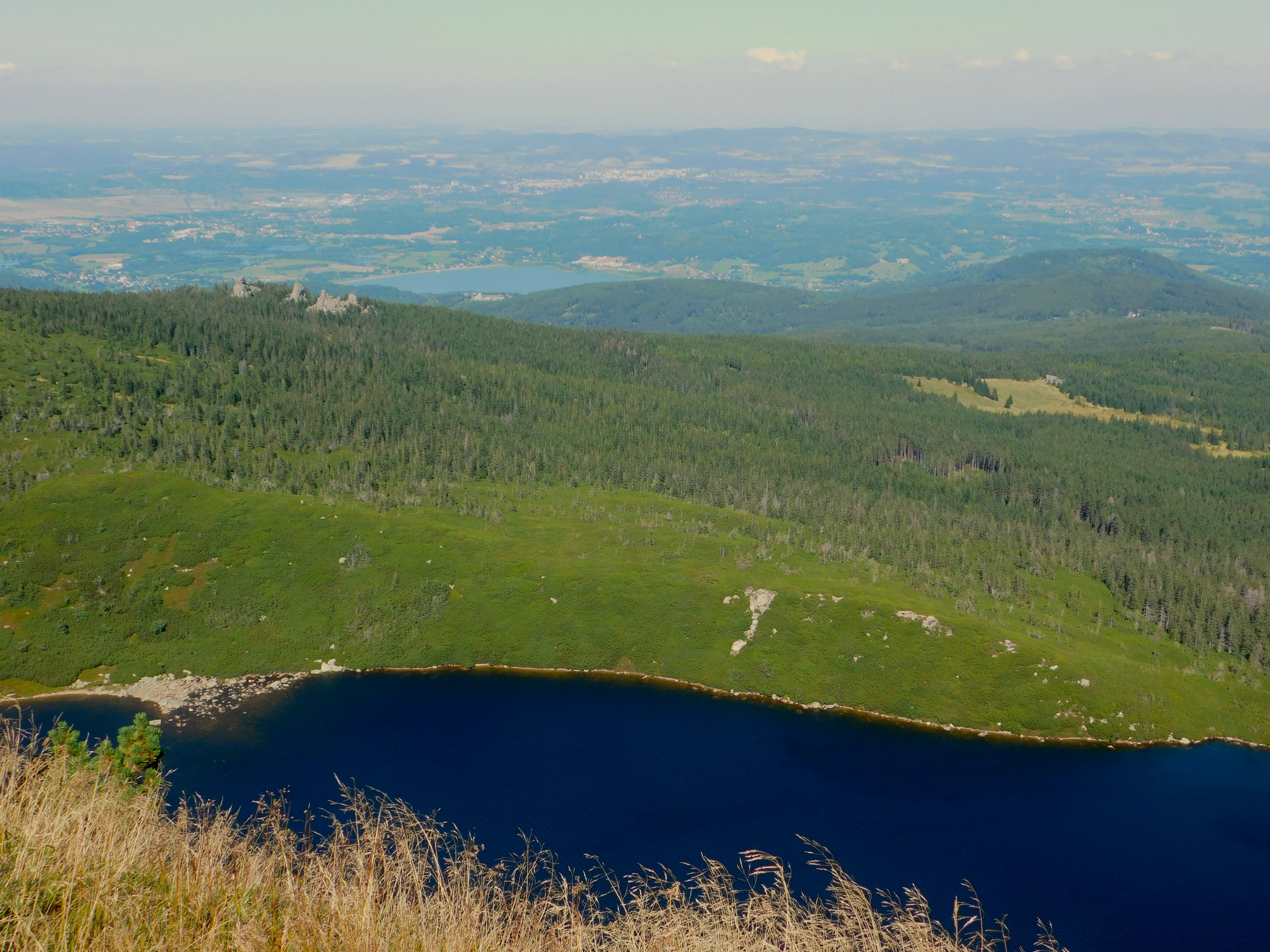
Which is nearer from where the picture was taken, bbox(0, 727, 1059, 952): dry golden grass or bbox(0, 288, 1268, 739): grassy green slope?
bbox(0, 727, 1059, 952): dry golden grass

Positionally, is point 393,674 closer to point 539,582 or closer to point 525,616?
point 525,616

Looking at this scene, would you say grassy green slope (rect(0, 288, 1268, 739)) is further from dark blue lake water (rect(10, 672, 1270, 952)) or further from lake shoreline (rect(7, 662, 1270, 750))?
dark blue lake water (rect(10, 672, 1270, 952))

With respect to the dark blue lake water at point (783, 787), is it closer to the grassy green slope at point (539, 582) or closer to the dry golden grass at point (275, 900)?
the grassy green slope at point (539, 582)

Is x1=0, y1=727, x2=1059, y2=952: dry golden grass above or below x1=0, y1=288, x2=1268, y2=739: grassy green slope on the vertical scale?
above

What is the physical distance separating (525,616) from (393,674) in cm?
2184

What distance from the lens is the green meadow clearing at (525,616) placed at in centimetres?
12381

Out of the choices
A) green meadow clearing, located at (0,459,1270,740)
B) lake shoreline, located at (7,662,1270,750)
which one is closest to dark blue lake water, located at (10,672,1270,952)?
lake shoreline, located at (7,662,1270,750)

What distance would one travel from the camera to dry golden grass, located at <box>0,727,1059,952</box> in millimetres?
23875

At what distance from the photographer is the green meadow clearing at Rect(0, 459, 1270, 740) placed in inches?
4875

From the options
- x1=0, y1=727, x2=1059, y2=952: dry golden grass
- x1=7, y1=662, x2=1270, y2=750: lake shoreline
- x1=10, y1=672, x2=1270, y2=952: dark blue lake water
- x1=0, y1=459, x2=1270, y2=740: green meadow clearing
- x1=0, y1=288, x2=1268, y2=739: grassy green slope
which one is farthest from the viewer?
x1=0, y1=288, x2=1268, y2=739: grassy green slope

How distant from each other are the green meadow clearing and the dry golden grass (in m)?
96.2

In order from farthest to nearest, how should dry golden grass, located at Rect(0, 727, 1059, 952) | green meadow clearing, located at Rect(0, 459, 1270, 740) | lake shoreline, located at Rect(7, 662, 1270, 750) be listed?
1. green meadow clearing, located at Rect(0, 459, 1270, 740)
2. lake shoreline, located at Rect(7, 662, 1270, 750)
3. dry golden grass, located at Rect(0, 727, 1059, 952)

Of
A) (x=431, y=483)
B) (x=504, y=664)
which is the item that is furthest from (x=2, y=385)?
(x=504, y=664)

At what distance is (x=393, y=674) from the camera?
428 ft
